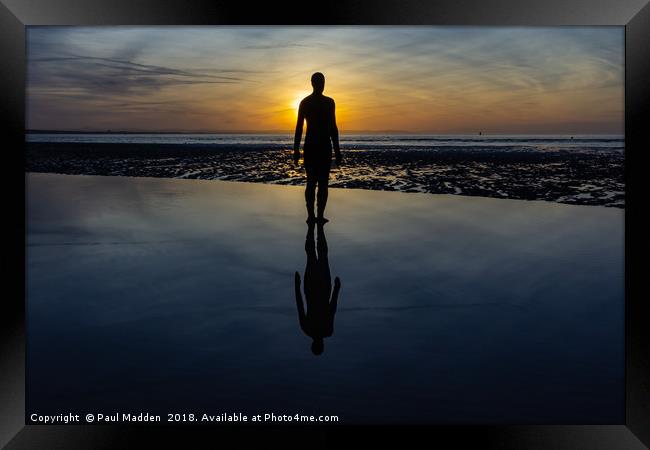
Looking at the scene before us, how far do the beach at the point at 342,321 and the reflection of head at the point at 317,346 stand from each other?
0.04m

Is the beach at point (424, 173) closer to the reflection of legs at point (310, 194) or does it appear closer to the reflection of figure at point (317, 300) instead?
the reflection of legs at point (310, 194)

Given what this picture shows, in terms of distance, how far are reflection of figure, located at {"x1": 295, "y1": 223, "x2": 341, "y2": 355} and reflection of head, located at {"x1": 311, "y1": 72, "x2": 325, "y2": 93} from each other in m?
2.52

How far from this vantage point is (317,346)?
3.76 meters

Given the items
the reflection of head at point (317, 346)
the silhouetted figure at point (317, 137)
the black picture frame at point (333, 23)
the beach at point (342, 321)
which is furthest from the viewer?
the silhouetted figure at point (317, 137)

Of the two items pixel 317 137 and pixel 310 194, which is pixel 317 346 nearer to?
pixel 310 194

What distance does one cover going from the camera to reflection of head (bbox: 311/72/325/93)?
7.93 metres

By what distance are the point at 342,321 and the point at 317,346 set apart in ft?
1.57

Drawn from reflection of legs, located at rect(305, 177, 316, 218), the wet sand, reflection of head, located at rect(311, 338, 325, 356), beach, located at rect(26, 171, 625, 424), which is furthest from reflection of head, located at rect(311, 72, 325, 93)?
the wet sand

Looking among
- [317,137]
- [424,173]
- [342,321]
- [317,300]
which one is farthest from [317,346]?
[424,173]

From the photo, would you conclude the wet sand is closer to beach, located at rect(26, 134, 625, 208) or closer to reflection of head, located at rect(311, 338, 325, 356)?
beach, located at rect(26, 134, 625, 208)

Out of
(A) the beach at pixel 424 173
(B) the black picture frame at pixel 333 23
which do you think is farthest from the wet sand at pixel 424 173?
(B) the black picture frame at pixel 333 23

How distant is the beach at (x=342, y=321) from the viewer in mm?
3176

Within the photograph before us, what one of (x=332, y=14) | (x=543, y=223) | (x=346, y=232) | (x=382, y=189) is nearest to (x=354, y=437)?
(x=332, y=14)

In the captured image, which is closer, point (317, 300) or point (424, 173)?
point (317, 300)
